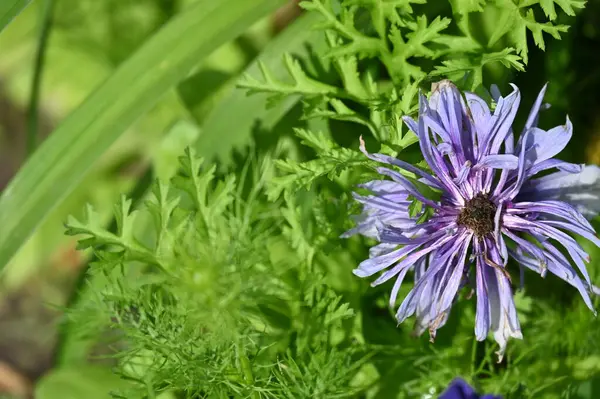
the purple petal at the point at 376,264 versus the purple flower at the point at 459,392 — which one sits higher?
the purple petal at the point at 376,264

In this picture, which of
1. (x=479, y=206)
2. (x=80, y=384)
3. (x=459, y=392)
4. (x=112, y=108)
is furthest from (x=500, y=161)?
(x=80, y=384)

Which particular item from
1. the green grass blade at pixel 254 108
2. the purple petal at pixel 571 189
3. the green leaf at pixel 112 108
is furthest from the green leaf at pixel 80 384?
the purple petal at pixel 571 189

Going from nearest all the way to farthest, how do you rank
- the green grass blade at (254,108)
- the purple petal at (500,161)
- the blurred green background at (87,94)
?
the purple petal at (500,161) → the green grass blade at (254,108) → the blurred green background at (87,94)

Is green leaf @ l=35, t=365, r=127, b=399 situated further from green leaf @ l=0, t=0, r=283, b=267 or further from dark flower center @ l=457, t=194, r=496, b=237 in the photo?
dark flower center @ l=457, t=194, r=496, b=237

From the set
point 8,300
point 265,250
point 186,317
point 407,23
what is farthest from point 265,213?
point 8,300

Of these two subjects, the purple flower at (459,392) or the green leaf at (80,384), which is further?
the green leaf at (80,384)

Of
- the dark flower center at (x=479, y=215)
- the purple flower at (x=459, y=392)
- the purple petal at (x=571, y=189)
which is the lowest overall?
the purple flower at (x=459, y=392)

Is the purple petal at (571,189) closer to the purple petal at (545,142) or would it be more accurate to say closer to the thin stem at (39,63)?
the purple petal at (545,142)

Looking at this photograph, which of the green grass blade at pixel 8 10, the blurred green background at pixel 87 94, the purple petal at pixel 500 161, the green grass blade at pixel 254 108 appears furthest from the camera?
the blurred green background at pixel 87 94
